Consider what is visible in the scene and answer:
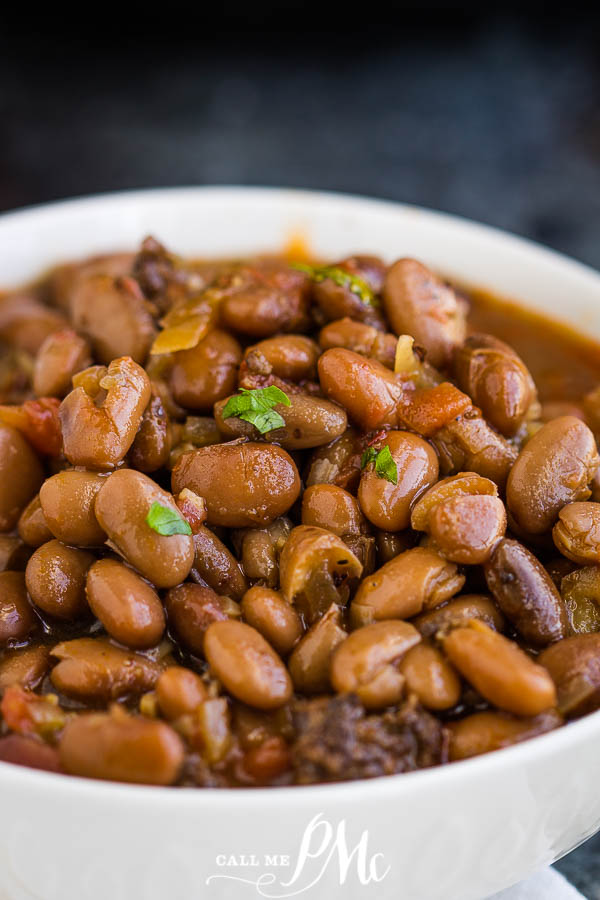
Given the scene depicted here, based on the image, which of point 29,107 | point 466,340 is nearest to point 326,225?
point 466,340

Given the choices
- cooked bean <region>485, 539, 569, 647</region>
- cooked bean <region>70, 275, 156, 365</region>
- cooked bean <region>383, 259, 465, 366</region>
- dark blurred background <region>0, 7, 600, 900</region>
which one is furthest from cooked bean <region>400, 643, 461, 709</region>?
dark blurred background <region>0, 7, 600, 900</region>

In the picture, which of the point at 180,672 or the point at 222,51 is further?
the point at 222,51

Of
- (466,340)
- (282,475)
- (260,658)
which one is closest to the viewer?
(260,658)

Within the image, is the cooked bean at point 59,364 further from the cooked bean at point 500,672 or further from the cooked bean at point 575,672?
the cooked bean at point 575,672

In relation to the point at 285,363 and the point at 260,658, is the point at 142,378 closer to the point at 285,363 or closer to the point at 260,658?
the point at 285,363

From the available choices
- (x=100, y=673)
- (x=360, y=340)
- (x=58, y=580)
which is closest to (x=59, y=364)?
(x=58, y=580)

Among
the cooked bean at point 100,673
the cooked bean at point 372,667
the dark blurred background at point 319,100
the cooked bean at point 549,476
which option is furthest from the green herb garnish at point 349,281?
the dark blurred background at point 319,100
